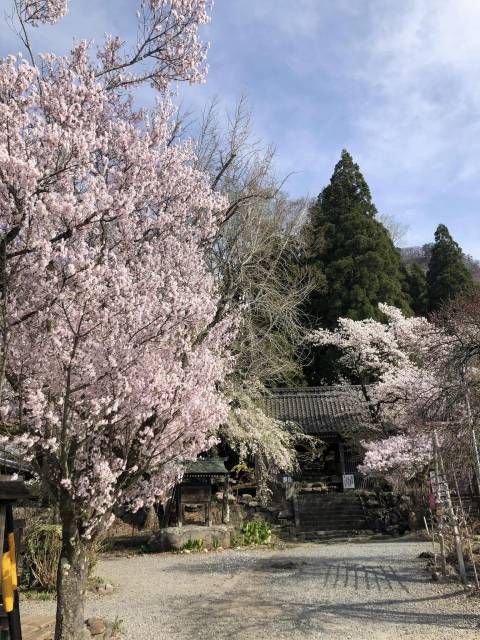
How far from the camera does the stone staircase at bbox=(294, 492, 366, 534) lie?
56.8 feet

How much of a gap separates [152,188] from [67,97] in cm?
148

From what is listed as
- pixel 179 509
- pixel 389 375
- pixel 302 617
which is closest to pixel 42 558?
pixel 302 617

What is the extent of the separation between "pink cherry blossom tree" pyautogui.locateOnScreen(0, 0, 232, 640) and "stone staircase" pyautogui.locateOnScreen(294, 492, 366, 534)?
1243 cm

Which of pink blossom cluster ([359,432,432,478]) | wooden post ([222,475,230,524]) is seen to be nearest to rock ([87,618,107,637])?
wooden post ([222,475,230,524])

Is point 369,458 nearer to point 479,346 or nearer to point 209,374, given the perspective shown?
point 479,346

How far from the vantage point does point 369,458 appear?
1650 cm

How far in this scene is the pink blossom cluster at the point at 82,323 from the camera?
4945 mm

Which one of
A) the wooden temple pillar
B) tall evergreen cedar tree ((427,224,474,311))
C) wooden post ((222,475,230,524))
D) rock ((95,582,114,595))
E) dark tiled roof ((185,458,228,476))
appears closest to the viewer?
the wooden temple pillar

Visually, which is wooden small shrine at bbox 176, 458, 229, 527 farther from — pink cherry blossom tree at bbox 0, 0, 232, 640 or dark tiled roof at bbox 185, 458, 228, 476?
pink cherry blossom tree at bbox 0, 0, 232, 640

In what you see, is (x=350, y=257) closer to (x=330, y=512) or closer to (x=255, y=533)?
(x=330, y=512)

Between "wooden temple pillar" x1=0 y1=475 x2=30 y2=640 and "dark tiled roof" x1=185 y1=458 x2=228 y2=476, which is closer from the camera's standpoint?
"wooden temple pillar" x1=0 y1=475 x2=30 y2=640

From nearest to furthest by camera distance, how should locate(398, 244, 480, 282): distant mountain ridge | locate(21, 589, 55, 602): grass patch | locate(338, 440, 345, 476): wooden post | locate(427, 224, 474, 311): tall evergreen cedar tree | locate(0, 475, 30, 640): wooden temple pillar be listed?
locate(0, 475, 30, 640): wooden temple pillar, locate(21, 589, 55, 602): grass patch, locate(338, 440, 345, 476): wooden post, locate(427, 224, 474, 311): tall evergreen cedar tree, locate(398, 244, 480, 282): distant mountain ridge

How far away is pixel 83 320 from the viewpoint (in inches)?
206

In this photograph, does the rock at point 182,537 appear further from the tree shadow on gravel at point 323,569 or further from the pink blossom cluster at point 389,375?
the pink blossom cluster at point 389,375
